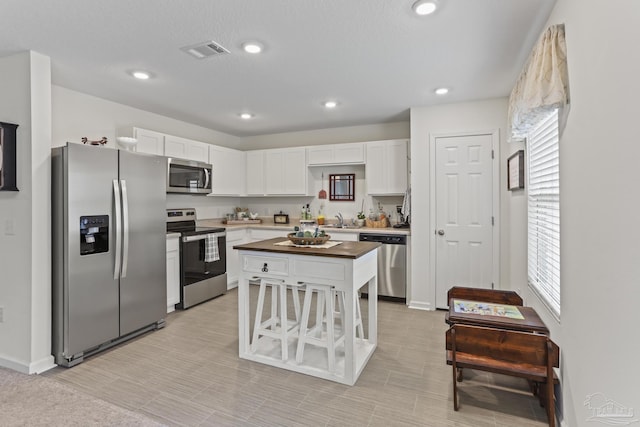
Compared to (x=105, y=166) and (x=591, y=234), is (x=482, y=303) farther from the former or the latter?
(x=105, y=166)

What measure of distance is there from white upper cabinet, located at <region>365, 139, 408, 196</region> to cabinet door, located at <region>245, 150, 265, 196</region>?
71.7 inches

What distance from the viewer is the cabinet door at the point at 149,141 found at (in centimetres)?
388

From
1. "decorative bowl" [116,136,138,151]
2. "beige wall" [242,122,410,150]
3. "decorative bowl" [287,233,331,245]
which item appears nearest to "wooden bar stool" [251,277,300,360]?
"decorative bowl" [287,233,331,245]

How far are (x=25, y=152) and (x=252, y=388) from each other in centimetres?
253

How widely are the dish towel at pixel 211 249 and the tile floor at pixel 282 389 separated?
134cm

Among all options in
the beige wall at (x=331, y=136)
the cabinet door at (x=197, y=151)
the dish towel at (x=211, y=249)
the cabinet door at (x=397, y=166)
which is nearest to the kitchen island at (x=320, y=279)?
the dish towel at (x=211, y=249)

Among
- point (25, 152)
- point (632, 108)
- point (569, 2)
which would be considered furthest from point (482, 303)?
point (25, 152)

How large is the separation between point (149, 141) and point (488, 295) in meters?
4.03

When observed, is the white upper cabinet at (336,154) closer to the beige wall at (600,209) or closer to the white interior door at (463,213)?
the white interior door at (463,213)

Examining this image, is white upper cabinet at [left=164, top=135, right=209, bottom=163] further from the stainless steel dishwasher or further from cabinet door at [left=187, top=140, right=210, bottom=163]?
the stainless steel dishwasher

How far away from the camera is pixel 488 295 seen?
2.85 m

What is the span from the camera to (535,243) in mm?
2725

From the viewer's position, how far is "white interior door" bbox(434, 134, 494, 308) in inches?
151

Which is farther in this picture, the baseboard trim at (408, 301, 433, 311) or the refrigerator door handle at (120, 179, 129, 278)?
the baseboard trim at (408, 301, 433, 311)
